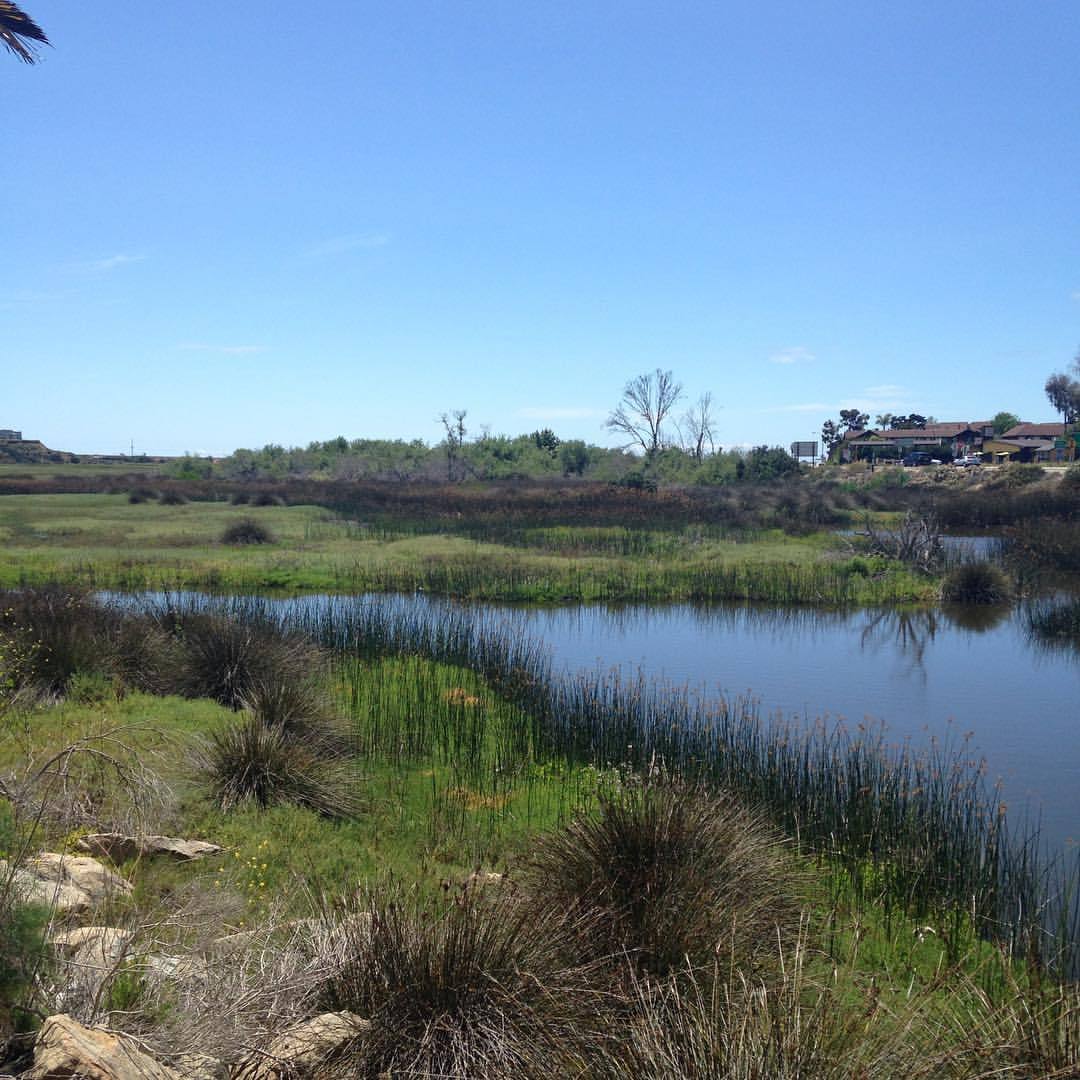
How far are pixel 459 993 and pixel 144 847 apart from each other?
3.10 m

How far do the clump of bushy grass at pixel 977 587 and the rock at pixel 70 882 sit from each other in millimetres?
23597

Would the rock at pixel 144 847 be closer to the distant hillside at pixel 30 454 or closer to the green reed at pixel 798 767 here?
the green reed at pixel 798 767

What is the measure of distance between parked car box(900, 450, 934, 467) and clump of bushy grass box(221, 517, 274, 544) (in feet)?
215

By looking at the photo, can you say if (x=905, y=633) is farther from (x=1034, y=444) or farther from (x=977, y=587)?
(x=1034, y=444)

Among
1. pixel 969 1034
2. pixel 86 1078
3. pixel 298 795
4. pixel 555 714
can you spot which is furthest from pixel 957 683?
pixel 86 1078

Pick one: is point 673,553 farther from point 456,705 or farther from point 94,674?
point 94,674

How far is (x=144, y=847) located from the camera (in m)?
6.80

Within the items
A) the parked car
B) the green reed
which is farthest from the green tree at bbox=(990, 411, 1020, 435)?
the green reed

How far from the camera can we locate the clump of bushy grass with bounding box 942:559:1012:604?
84.6 ft

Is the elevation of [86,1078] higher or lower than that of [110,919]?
higher

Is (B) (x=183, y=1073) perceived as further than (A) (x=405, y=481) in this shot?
No

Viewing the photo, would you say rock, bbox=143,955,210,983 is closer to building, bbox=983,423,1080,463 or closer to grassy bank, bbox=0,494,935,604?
grassy bank, bbox=0,494,935,604

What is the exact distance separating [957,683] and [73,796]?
14392 mm

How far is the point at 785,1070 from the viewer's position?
3443 mm
